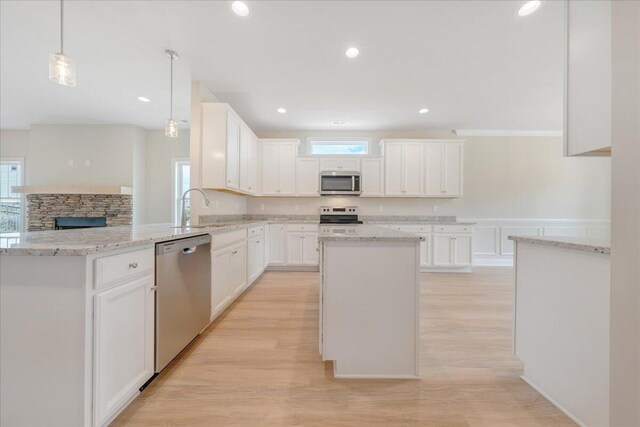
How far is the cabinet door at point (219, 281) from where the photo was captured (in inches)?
97.0

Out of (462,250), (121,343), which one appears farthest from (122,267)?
(462,250)

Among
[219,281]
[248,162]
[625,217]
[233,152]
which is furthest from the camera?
[248,162]

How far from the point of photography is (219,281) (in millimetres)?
2604

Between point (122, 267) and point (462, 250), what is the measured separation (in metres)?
4.88

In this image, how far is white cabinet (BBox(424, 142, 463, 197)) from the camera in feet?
16.1

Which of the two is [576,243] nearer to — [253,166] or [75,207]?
[253,166]

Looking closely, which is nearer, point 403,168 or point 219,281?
point 219,281

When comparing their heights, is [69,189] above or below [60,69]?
below

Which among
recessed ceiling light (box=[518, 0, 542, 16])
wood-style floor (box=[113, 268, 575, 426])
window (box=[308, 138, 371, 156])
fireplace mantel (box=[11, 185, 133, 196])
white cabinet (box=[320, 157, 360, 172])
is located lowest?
wood-style floor (box=[113, 268, 575, 426])

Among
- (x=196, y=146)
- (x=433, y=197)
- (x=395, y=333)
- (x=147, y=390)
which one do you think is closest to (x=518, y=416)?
(x=395, y=333)

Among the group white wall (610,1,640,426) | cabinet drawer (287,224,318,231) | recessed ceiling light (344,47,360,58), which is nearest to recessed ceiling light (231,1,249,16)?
recessed ceiling light (344,47,360,58)

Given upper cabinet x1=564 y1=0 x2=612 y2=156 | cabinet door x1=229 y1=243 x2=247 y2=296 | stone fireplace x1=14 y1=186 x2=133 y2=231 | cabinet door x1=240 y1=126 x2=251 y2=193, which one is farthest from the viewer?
stone fireplace x1=14 y1=186 x2=133 y2=231

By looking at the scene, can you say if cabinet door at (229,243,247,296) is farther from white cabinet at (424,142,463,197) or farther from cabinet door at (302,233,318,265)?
white cabinet at (424,142,463,197)

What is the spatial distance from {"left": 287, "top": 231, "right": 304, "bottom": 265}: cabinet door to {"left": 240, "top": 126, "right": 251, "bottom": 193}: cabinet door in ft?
3.86
